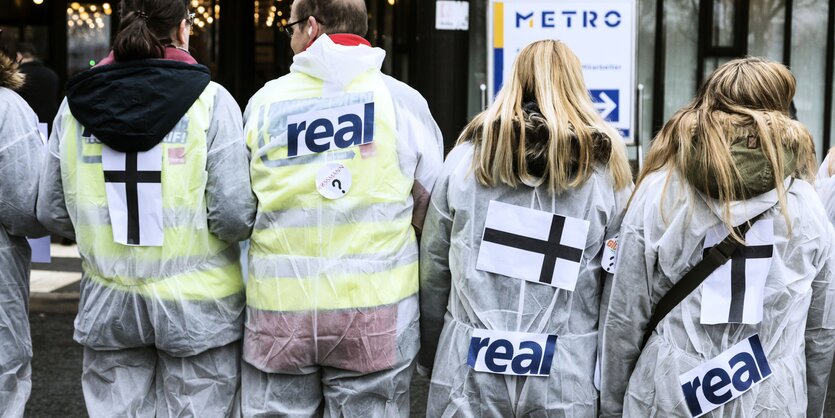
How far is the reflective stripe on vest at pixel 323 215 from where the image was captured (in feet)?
10.6

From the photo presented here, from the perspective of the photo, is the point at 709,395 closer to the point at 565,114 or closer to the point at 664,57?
the point at 565,114

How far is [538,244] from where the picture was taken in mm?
3113

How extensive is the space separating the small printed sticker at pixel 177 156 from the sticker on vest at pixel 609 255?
4.23ft

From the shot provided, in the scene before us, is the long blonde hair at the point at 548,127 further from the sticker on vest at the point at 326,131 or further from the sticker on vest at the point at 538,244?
the sticker on vest at the point at 326,131

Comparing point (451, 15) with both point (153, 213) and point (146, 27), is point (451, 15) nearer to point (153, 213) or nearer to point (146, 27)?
point (146, 27)

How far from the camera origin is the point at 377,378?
10.9 ft

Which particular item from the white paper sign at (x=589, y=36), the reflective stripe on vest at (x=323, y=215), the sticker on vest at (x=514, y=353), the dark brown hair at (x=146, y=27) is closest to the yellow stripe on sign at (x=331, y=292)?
the reflective stripe on vest at (x=323, y=215)

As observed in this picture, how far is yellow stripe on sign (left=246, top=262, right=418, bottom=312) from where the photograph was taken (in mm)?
3230

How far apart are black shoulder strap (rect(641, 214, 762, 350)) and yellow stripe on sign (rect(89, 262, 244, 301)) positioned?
1356 mm

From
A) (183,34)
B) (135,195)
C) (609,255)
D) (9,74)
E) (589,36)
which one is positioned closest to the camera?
(609,255)

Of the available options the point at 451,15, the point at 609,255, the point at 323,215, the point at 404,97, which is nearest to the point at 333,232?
the point at 323,215

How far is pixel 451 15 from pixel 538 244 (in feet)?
17.9

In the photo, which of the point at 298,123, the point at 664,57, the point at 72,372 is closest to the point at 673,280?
the point at 298,123

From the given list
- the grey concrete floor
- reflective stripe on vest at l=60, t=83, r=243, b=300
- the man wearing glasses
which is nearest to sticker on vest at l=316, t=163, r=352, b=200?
the man wearing glasses
